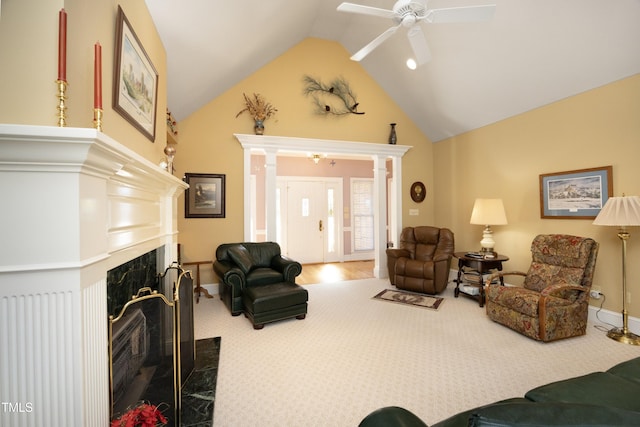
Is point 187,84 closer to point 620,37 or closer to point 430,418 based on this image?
point 430,418

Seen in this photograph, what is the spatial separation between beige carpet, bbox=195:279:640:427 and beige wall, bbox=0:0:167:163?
179cm

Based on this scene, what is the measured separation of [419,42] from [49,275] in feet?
9.94

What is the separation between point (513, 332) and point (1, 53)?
13.1ft

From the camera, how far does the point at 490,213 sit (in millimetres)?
3709

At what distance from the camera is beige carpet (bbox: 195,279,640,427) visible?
176cm

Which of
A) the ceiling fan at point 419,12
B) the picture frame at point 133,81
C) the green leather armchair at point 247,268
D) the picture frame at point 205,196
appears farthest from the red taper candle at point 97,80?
the picture frame at point 205,196

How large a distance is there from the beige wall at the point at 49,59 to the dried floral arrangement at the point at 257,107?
272 centimetres

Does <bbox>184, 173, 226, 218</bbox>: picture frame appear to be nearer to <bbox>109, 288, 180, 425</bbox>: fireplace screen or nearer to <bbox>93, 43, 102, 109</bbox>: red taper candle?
<bbox>109, 288, 180, 425</bbox>: fireplace screen

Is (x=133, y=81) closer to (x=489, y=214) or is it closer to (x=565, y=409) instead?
(x=565, y=409)

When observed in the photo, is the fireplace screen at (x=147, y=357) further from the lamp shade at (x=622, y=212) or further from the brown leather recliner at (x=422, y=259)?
the lamp shade at (x=622, y=212)

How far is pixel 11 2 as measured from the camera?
975 mm

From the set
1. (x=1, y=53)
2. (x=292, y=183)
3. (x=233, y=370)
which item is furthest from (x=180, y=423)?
(x=292, y=183)

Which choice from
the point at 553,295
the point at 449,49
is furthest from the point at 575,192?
the point at 449,49

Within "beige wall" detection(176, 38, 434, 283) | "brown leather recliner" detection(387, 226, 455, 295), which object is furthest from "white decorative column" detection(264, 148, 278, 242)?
"brown leather recliner" detection(387, 226, 455, 295)
